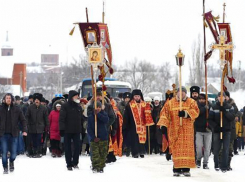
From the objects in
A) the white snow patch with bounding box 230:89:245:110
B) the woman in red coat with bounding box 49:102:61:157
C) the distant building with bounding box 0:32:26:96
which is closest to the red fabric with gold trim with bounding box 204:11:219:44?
the woman in red coat with bounding box 49:102:61:157

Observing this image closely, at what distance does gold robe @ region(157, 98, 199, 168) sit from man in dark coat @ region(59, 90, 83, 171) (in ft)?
7.70

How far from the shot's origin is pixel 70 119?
15.6m

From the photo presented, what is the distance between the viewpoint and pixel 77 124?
51.2 feet

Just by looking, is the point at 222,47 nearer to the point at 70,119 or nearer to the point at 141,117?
the point at 70,119

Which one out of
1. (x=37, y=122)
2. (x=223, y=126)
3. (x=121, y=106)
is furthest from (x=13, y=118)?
(x=121, y=106)

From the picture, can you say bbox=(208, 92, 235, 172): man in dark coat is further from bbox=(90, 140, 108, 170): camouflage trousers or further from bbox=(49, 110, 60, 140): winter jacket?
bbox=(49, 110, 60, 140): winter jacket

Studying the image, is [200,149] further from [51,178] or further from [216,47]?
[51,178]

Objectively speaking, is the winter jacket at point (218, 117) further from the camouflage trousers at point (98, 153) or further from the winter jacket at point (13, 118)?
the winter jacket at point (13, 118)

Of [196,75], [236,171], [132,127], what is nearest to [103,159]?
[236,171]

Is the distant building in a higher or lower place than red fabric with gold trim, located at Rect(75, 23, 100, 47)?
higher

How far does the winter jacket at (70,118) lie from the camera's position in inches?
612

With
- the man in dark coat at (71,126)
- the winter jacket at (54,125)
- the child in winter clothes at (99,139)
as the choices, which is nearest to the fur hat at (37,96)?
the winter jacket at (54,125)

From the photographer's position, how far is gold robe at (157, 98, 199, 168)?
1402 centimetres

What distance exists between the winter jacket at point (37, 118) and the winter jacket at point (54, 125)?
19cm
